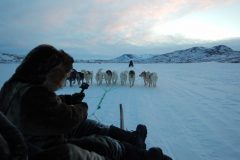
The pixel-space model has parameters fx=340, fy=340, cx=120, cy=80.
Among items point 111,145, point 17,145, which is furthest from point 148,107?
point 17,145

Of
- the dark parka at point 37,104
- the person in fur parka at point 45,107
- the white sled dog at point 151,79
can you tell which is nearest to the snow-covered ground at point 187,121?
the person in fur parka at point 45,107

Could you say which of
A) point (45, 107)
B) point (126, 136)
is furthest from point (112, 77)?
point (45, 107)

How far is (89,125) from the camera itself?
3.23m

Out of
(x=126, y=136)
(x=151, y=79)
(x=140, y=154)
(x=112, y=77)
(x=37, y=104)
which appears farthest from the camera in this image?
(x=112, y=77)

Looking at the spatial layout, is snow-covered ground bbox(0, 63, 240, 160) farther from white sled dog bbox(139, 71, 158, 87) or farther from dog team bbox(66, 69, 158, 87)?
dog team bbox(66, 69, 158, 87)

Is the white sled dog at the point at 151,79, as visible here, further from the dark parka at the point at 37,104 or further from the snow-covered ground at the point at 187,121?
the dark parka at the point at 37,104

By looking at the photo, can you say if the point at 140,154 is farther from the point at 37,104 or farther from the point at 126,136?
the point at 37,104

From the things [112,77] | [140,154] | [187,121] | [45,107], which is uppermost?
[45,107]

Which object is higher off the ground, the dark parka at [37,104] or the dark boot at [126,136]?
the dark parka at [37,104]

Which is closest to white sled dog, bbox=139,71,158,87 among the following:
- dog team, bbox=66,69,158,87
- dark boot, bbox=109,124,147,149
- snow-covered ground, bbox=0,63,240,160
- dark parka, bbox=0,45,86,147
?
dog team, bbox=66,69,158,87

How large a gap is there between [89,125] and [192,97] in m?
6.78

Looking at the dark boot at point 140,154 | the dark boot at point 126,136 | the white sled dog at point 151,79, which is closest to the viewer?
the dark boot at point 140,154

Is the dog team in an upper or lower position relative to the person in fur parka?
lower

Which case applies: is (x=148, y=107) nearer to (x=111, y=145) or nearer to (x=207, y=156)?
(x=207, y=156)
